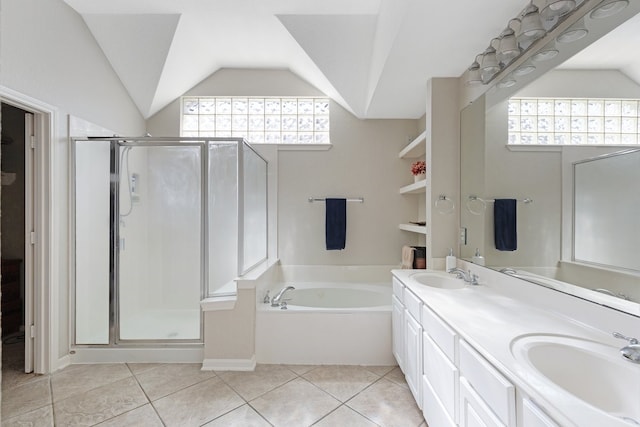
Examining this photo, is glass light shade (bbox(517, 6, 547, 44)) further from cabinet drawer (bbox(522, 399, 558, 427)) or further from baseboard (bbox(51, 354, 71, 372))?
baseboard (bbox(51, 354, 71, 372))

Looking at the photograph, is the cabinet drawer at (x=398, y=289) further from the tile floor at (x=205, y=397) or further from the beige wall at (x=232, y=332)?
the beige wall at (x=232, y=332)

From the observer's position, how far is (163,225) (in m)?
2.72

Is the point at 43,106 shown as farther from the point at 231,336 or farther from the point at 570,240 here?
the point at 570,240

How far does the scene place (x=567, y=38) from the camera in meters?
1.30

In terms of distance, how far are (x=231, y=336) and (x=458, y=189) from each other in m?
2.16

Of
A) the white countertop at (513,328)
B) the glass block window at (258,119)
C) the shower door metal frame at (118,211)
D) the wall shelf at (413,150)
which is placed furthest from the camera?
the glass block window at (258,119)

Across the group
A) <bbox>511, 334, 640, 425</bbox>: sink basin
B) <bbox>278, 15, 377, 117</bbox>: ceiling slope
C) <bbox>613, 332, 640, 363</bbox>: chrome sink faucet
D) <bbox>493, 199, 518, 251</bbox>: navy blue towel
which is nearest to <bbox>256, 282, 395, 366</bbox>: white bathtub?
<bbox>493, 199, 518, 251</bbox>: navy blue towel

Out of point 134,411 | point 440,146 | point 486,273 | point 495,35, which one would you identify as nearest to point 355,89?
point 440,146

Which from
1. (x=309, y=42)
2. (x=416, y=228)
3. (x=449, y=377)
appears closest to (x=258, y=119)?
(x=309, y=42)

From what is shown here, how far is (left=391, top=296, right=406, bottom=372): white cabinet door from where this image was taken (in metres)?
2.01

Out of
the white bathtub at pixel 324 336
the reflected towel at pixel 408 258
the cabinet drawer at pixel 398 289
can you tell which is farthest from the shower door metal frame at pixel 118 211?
the reflected towel at pixel 408 258

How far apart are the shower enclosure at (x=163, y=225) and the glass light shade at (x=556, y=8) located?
2078mm

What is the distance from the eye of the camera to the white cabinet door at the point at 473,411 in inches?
38.0

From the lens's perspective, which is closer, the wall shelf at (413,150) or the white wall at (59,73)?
the white wall at (59,73)
